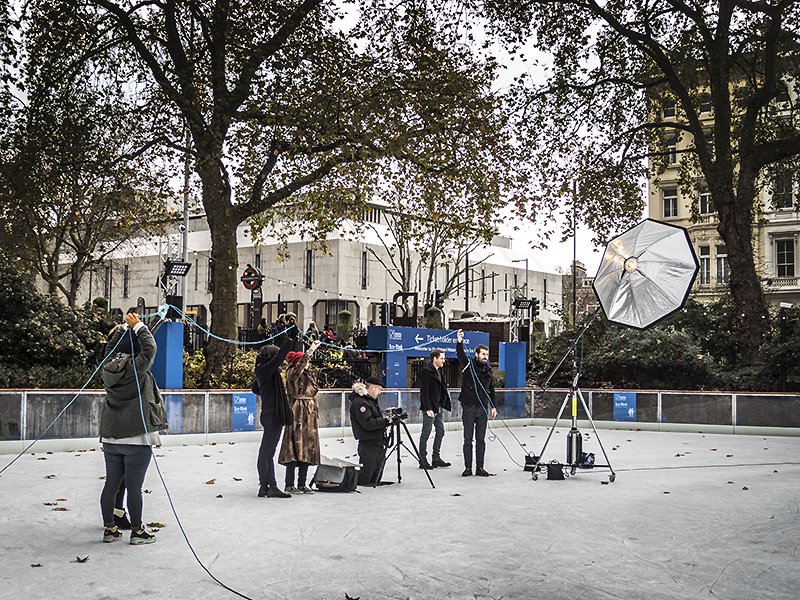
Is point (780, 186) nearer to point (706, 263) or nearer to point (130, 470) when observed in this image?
point (130, 470)

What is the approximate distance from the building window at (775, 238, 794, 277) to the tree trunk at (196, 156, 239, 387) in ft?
159

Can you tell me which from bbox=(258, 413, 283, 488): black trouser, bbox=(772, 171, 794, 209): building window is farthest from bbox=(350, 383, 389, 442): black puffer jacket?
bbox=(772, 171, 794, 209): building window

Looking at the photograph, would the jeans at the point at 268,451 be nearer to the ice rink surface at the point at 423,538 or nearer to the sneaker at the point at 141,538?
the ice rink surface at the point at 423,538

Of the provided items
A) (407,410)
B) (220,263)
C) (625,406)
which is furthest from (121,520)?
(625,406)

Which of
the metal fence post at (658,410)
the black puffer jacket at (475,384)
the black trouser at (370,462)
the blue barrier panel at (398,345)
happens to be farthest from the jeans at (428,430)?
the metal fence post at (658,410)

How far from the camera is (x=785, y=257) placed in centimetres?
6284

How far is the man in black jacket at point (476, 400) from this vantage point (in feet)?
45.7

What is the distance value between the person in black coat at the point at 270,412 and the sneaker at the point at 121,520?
2.70 meters

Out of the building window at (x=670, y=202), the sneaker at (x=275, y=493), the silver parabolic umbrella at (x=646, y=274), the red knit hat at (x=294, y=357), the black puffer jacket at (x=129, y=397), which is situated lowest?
the sneaker at (x=275, y=493)

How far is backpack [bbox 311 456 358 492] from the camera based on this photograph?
1224 cm

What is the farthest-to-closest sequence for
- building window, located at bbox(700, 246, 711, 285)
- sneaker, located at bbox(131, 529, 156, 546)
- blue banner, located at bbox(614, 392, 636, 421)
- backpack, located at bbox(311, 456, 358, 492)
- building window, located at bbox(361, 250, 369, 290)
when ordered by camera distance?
building window, located at bbox(361, 250, 369, 290) < building window, located at bbox(700, 246, 711, 285) < blue banner, located at bbox(614, 392, 636, 421) < backpack, located at bbox(311, 456, 358, 492) < sneaker, located at bbox(131, 529, 156, 546)

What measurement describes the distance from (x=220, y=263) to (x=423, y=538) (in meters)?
16.7

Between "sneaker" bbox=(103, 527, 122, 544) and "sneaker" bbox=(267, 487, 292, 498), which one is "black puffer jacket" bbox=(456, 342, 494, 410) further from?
"sneaker" bbox=(103, 527, 122, 544)

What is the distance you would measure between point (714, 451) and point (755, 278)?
11585mm
